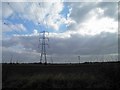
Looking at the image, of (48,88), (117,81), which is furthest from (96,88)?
(48,88)

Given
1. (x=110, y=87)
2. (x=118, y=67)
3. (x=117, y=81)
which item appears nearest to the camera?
(x=110, y=87)

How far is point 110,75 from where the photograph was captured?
29.7 m

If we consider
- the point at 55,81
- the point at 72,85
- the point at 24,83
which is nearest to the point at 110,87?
the point at 72,85

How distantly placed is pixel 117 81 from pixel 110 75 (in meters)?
3.41

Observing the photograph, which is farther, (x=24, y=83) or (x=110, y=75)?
(x=110, y=75)

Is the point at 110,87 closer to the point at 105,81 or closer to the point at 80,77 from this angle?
the point at 105,81

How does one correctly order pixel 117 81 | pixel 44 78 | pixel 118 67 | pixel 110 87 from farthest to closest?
1. pixel 118 67
2. pixel 44 78
3. pixel 117 81
4. pixel 110 87

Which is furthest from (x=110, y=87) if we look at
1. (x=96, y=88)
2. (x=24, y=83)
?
(x=24, y=83)

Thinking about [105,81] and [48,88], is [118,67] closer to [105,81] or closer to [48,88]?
[105,81]

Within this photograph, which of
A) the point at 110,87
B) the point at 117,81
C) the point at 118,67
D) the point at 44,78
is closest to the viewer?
the point at 110,87

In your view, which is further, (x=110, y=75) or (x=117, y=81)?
(x=110, y=75)

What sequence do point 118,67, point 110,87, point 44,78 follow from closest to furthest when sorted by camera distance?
point 110,87 < point 44,78 < point 118,67

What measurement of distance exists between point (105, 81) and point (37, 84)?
6.92 metres

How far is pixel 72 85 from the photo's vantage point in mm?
26062
